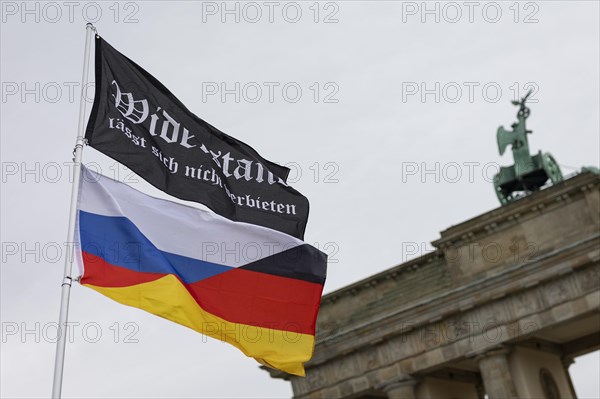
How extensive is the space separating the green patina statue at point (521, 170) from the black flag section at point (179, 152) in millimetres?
22087

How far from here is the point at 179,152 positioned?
38.1 ft

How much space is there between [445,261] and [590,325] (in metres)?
6.17

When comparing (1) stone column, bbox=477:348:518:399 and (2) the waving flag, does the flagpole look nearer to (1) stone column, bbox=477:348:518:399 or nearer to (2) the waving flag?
(2) the waving flag

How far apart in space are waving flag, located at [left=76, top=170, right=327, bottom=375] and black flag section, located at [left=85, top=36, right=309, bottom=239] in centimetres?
29

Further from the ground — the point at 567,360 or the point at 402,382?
the point at 567,360

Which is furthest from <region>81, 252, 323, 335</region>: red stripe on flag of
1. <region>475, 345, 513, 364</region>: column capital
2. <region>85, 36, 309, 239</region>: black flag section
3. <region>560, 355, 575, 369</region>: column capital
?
<region>560, 355, 575, 369</region>: column capital

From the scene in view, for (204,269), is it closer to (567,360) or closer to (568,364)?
(567,360)

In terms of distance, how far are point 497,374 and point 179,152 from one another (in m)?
21.3

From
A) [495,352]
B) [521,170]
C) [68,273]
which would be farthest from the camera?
[521,170]

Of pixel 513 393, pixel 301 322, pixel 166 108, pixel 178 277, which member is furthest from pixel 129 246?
pixel 513 393

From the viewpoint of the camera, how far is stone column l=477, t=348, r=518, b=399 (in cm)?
2914

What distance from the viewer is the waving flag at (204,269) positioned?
34.1ft

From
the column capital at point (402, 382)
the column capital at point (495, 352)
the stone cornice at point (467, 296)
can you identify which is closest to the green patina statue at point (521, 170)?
the stone cornice at point (467, 296)

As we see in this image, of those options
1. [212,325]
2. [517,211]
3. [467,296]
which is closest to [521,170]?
[517,211]
